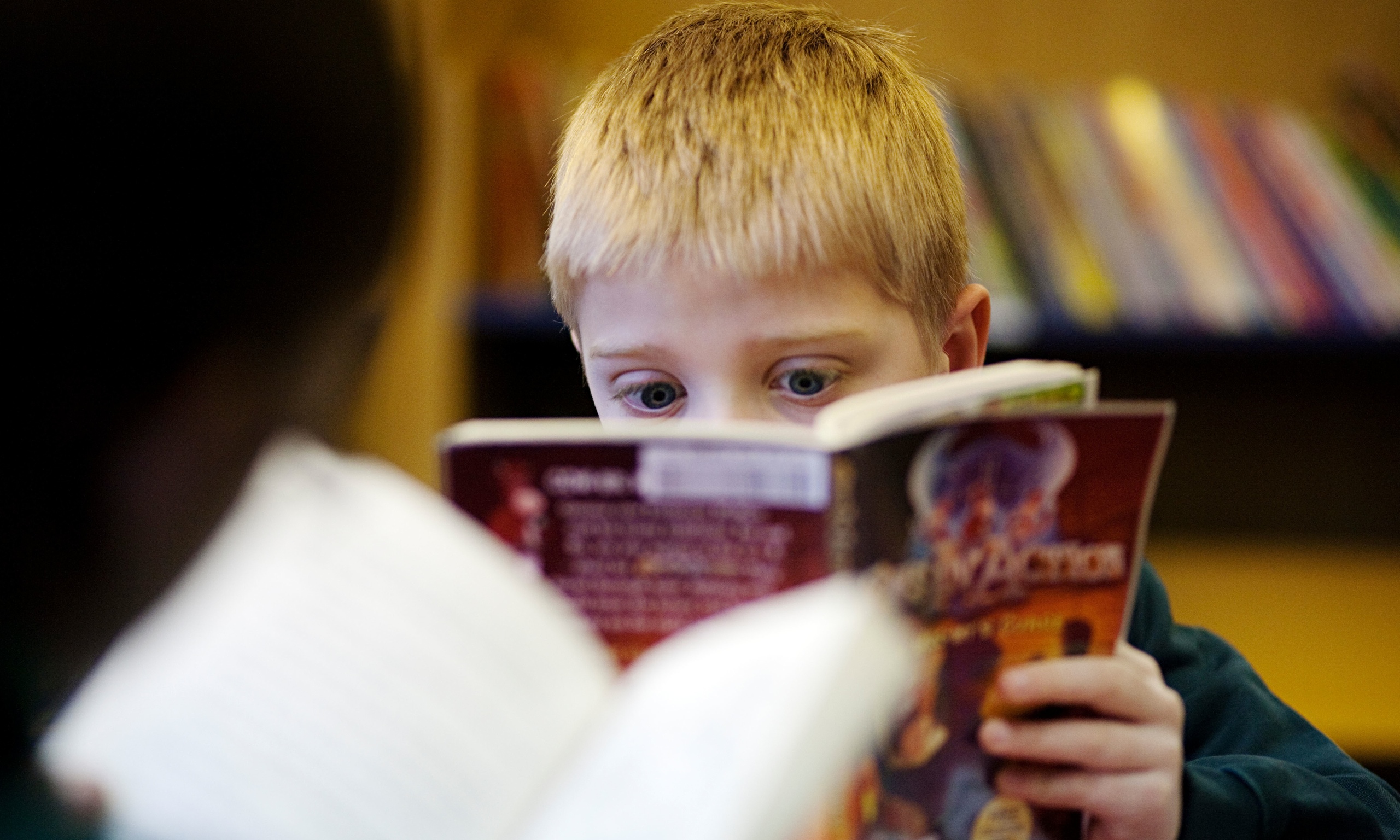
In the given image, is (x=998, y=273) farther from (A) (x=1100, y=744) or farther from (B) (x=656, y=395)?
(A) (x=1100, y=744)

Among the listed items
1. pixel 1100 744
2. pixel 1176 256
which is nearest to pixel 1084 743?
pixel 1100 744

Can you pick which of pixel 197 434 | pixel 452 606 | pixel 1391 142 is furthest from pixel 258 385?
pixel 1391 142

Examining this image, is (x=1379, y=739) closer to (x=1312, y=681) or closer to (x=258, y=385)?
(x=1312, y=681)

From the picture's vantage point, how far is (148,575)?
1.25 ft

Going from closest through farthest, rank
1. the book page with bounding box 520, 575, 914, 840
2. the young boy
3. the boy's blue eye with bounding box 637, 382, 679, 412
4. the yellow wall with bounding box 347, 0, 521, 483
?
the book page with bounding box 520, 575, 914, 840 < the young boy < the boy's blue eye with bounding box 637, 382, 679, 412 < the yellow wall with bounding box 347, 0, 521, 483

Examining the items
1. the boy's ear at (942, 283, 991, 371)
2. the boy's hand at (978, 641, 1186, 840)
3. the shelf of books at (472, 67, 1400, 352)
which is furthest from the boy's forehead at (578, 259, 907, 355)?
the shelf of books at (472, 67, 1400, 352)

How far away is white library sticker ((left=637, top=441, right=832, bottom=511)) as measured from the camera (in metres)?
0.49

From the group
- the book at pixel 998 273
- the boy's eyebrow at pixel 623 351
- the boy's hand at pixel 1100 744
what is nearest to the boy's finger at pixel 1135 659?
the boy's hand at pixel 1100 744

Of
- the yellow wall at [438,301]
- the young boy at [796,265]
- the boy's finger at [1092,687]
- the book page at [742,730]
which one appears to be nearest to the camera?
the book page at [742,730]

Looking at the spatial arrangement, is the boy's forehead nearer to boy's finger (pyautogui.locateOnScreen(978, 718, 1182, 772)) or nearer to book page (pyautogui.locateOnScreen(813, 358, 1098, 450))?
book page (pyautogui.locateOnScreen(813, 358, 1098, 450))

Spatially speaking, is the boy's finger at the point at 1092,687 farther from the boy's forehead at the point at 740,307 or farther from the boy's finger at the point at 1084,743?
the boy's forehead at the point at 740,307

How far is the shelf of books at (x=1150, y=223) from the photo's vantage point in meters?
1.61

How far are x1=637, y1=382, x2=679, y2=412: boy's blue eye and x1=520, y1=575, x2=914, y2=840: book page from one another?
0.45 m

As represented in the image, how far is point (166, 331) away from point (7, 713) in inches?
6.1
